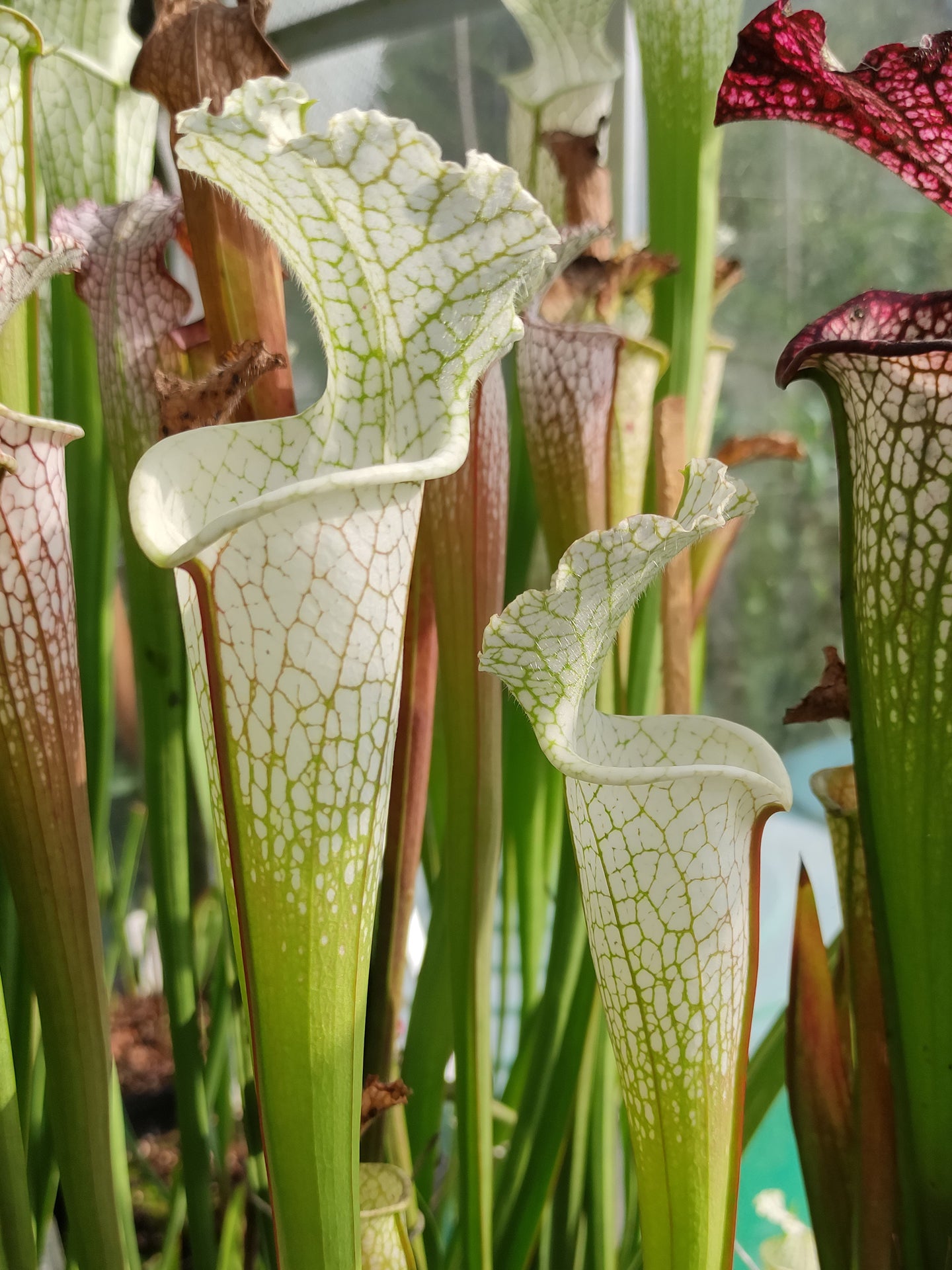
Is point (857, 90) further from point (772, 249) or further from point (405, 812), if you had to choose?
point (772, 249)

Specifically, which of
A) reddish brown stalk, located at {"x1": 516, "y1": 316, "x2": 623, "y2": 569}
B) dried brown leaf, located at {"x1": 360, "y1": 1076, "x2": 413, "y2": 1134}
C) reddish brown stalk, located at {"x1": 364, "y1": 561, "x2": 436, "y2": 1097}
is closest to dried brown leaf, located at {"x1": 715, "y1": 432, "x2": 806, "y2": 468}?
reddish brown stalk, located at {"x1": 516, "y1": 316, "x2": 623, "y2": 569}

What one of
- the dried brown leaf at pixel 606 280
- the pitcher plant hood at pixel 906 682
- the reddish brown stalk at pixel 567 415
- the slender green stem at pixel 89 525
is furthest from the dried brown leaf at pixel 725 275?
the slender green stem at pixel 89 525

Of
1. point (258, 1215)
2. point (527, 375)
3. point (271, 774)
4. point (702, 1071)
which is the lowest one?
point (258, 1215)

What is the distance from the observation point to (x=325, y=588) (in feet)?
0.97

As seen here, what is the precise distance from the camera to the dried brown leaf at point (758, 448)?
0.68 metres

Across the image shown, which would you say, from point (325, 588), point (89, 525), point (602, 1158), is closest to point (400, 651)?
point (325, 588)

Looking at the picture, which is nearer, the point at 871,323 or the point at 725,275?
the point at 871,323

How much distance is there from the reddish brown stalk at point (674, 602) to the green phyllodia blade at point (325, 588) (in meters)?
0.18

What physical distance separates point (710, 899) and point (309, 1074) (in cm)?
15

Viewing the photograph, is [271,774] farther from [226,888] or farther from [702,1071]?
[702,1071]

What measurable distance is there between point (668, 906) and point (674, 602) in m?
0.20

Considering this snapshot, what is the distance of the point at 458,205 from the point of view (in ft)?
0.92

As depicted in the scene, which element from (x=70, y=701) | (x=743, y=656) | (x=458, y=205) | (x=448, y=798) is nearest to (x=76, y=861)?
(x=70, y=701)

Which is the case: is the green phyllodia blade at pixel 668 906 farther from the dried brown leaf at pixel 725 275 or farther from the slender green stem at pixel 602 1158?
the dried brown leaf at pixel 725 275
